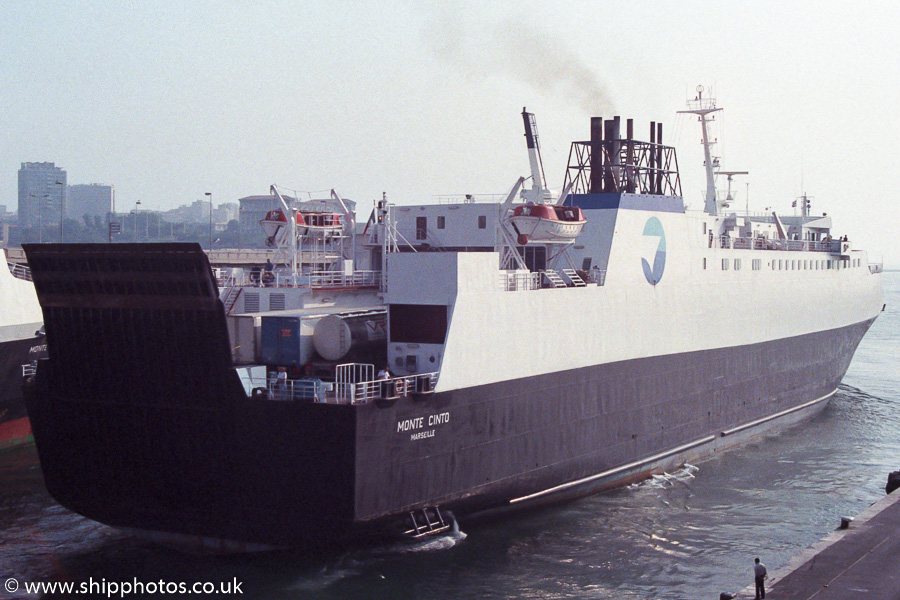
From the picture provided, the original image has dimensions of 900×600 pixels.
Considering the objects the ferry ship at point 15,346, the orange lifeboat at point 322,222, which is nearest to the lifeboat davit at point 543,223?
the orange lifeboat at point 322,222

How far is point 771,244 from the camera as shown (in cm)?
3816

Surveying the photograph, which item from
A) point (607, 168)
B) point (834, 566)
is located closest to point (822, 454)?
point (607, 168)

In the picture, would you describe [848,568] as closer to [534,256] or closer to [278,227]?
[534,256]

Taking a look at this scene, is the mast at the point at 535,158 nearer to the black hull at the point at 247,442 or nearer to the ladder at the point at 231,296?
the black hull at the point at 247,442

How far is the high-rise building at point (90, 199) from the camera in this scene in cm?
16900

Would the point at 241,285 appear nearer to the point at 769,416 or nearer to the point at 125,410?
the point at 125,410

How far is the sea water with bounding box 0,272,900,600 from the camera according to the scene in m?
18.6

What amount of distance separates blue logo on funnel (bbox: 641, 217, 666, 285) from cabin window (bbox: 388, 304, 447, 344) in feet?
31.7

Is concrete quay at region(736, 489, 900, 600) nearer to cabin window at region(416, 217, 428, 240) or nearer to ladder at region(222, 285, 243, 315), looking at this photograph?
ladder at region(222, 285, 243, 315)

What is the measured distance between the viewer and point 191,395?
1875 cm

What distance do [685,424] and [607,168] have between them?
932 cm

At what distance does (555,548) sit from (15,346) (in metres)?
21.3

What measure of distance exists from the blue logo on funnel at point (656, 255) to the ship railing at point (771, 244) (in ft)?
14.0

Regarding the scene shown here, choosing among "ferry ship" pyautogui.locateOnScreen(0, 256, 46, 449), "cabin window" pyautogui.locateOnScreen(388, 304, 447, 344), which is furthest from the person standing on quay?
"ferry ship" pyautogui.locateOnScreen(0, 256, 46, 449)
